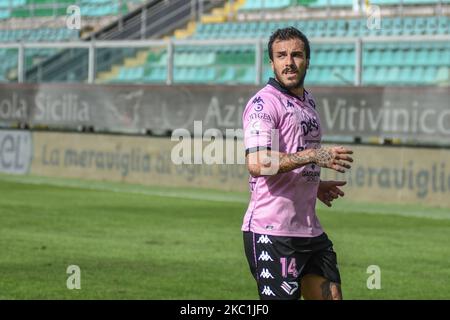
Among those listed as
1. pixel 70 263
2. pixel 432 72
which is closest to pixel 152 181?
pixel 432 72

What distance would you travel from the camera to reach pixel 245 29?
30531 mm

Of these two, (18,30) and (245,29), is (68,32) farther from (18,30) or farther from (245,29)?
(245,29)

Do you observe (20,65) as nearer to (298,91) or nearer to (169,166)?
(169,166)

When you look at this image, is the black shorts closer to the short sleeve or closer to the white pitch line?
the short sleeve

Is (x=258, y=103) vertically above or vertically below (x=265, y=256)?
above

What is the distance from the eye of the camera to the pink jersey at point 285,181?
7031 millimetres

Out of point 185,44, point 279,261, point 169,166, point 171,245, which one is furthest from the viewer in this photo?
point 185,44

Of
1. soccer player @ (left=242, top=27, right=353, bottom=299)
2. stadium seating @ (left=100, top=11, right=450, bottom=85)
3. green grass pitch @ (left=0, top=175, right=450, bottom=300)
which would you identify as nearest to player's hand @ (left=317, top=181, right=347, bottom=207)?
soccer player @ (left=242, top=27, right=353, bottom=299)

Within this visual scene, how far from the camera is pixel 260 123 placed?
22.6 ft

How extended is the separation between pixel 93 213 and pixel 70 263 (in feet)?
17.8

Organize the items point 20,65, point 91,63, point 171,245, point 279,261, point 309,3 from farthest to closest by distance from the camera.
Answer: point 309,3, point 20,65, point 91,63, point 171,245, point 279,261

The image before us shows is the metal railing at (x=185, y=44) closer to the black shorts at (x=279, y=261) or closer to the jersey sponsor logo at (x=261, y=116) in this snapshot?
the black shorts at (x=279, y=261)

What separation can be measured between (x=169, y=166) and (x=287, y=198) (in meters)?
16.6

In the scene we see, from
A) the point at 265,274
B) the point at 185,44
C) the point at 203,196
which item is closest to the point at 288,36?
the point at 265,274
